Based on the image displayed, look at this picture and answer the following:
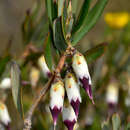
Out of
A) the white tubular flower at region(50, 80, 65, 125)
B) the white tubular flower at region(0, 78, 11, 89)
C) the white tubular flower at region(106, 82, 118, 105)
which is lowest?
the white tubular flower at region(106, 82, 118, 105)

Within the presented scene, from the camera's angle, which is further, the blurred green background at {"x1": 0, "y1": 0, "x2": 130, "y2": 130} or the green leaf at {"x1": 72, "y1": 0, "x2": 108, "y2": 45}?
the blurred green background at {"x1": 0, "y1": 0, "x2": 130, "y2": 130}

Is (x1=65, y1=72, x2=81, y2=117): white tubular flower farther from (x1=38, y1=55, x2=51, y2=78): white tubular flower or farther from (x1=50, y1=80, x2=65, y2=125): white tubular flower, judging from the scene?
(x1=38, y1=55, x2=51, y2=78): white tubular flower

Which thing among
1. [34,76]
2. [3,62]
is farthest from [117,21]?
[3,62]

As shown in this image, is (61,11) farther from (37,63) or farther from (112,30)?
(112,30)

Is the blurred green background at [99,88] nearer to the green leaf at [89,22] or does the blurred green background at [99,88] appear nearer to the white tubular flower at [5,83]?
the white tubular flower at [5,83]

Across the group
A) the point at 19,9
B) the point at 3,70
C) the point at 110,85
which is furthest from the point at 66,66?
the point at 19,9

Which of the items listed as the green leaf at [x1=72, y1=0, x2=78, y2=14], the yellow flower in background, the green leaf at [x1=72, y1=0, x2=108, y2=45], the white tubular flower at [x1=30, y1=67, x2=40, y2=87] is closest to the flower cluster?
the green leaf at [x1=72, y1=0, x2=108, y2=45]

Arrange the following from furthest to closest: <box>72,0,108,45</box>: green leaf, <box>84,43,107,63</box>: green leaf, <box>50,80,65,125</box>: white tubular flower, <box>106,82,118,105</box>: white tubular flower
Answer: <box>106,82,118,105</box>: white tubular flower < <box>84,43,107,63</box>: green leaf < <box>72,0,108,45</box>: green leaf < <box>50,80,65,125</box>: white tubular flower
